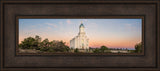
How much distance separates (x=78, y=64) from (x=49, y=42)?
821mm

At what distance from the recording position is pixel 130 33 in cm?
470

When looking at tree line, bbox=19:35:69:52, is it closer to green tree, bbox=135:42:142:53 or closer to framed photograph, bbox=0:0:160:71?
framed photograph, bbox=0:0:160:71

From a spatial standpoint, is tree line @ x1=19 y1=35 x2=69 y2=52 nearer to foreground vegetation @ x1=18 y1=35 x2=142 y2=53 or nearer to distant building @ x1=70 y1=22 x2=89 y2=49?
foreground vegetation @ x1=18 y1=35 x2=142 y2=53

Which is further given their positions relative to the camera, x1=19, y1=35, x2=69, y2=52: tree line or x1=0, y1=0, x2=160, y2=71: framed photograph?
x1=19, y1=35, x2=69, y2=52: tree line

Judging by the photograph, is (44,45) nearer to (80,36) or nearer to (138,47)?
(80,36)

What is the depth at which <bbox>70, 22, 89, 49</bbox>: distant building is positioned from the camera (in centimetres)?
470

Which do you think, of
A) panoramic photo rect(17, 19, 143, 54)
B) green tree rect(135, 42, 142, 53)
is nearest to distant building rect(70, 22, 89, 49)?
panoramic photo rect(17, 19, 143, 54)

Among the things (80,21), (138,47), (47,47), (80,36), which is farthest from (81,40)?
(138,47)

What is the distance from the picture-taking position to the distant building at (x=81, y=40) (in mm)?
4703

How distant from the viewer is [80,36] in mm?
4719

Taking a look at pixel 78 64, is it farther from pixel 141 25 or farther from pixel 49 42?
pixel 141 25

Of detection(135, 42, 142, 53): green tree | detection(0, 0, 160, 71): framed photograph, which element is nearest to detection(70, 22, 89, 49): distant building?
detection(0, 0, 160, 71): framed photograph

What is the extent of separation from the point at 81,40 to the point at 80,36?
0.30ft

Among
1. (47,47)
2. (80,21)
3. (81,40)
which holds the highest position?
(80,21)
